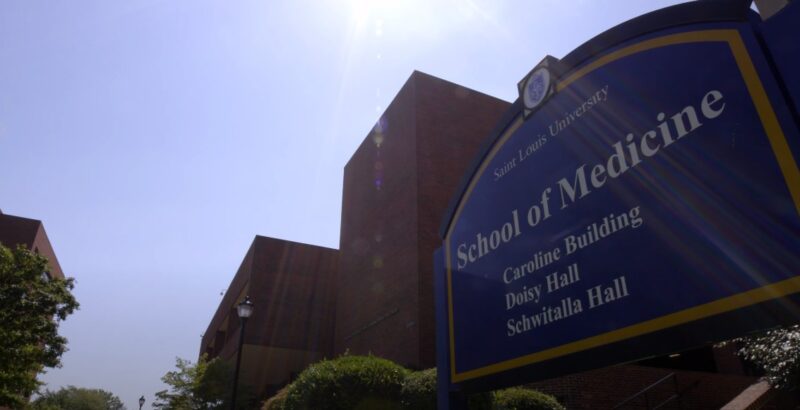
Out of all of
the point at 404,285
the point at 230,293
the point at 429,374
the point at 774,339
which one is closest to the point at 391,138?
the point at 404,285

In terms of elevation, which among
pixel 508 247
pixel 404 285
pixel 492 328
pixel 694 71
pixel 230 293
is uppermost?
pixel 230 293

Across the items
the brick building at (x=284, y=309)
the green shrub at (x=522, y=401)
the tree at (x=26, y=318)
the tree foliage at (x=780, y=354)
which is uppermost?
the brick building at (x=284, y=309)

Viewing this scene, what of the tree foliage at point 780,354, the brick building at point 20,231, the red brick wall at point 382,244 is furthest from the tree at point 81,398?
the tree foliage at point 780,354

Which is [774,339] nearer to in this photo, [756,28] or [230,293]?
[756,28]

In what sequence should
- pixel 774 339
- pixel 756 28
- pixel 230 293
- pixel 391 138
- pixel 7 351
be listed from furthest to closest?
pixel 230 293, pixel 391 138, pixel 7 351, pixel 774 339, pixel 756 28

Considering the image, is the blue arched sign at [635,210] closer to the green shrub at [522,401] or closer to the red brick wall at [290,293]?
the green shrub at [522,401]

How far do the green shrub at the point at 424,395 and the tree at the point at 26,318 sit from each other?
14.3m

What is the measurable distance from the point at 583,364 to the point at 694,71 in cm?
232

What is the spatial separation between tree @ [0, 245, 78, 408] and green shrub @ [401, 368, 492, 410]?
14263 millimetres

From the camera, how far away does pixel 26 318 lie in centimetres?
1911

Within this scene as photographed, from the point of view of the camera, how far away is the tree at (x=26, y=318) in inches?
706

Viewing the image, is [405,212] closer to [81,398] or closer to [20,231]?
[20,231]

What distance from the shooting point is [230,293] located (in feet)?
133

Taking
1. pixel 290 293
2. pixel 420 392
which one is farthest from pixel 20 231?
pixel 420 392
